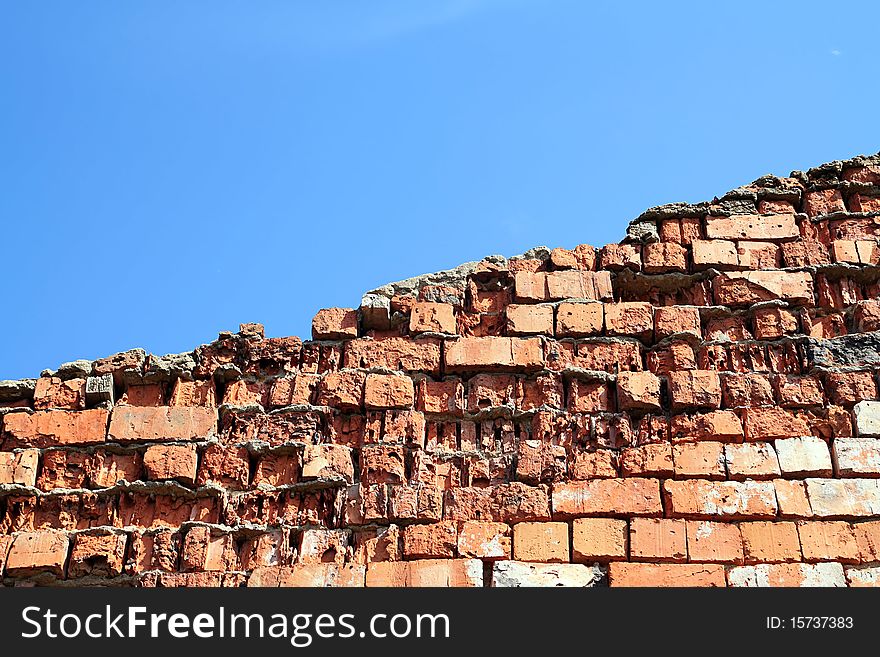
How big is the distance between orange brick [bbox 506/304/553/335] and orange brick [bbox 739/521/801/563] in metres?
1.57

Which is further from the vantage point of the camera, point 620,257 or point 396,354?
point 620,257

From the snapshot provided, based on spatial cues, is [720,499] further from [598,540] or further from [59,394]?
[59,394]

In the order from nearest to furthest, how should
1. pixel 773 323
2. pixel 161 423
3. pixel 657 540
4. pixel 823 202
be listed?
1. pixel 657 540
2. pixel 161 423
3. pixel 773 323
4. pixel 823 202

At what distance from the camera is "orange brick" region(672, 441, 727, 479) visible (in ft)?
21.7

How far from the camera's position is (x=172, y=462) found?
22.6 ft

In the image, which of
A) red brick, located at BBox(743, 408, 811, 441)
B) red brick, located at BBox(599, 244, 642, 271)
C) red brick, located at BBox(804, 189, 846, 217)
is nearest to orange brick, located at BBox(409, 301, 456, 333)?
red brick, located at BBox(599, 244, 642, 271)

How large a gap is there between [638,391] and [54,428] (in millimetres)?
3114

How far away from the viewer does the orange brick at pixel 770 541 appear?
6.28m

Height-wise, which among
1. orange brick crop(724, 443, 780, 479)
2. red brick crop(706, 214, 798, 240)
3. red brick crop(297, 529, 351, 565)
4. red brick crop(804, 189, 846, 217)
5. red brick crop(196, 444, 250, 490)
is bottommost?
red brick crop(297, 529, 351, 565)

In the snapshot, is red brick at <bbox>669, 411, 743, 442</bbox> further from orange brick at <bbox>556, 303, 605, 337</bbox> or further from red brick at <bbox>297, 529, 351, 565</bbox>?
red brick at <bbox>297, 529, 351, 565</bbox>

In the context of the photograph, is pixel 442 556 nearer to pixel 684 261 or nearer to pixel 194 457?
pixel 194 457

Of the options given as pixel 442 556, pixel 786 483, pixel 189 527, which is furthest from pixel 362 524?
pixel 786 483

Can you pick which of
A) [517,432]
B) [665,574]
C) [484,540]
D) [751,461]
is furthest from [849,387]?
[484,540]

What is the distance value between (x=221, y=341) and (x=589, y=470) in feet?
7.22
